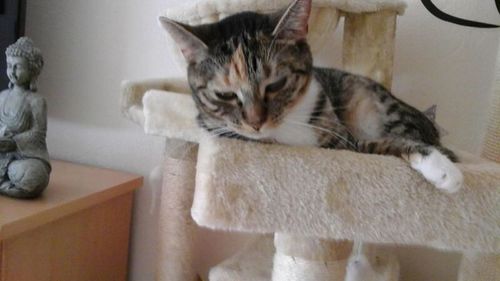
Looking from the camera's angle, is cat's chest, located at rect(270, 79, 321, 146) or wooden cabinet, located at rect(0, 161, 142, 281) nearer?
cat's chest, located at rect(270, 79, 321, 146)

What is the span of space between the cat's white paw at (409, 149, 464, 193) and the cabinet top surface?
72 centimetres

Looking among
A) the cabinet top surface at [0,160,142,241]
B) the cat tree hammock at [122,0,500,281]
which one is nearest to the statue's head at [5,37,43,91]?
the cabinet top surface at [0,160,142,241]

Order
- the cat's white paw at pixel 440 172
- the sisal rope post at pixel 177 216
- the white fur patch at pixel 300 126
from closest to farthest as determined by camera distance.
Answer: the cat's white paw at pixel 440 172 → the white fur patch at pixel 300 126 → the sisal rope post at pixel 177 216

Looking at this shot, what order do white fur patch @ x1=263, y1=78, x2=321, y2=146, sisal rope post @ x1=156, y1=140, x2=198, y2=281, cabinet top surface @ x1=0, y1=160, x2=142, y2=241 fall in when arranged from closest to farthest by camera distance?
1. white fur patch @ x1=263, y1=78, x2=321, y2=146
2. cabinet top surface @ x1=0, y1=160, x2=142, y2=241
3. sisal rope post @ x1=156, y1=140, x2=198, y2=281

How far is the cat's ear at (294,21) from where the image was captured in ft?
2.11

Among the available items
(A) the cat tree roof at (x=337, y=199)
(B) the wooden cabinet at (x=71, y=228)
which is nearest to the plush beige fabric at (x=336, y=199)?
(A) the cat tree roof at (x=337, y=199)

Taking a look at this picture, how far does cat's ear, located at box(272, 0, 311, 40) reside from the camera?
644 mm

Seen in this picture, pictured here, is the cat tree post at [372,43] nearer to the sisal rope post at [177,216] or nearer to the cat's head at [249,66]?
the cat's head at [249,66]

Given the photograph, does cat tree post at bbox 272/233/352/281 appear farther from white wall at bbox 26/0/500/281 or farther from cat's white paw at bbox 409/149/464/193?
white wall at bbox 26/0/500/281

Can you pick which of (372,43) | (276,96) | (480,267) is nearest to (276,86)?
(276,96)

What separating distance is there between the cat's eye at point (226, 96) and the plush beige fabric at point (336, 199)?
89mm

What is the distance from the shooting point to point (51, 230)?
968 mm

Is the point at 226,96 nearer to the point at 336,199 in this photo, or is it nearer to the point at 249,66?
the point at 249,66

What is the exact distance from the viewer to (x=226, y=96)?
2.22 ft
